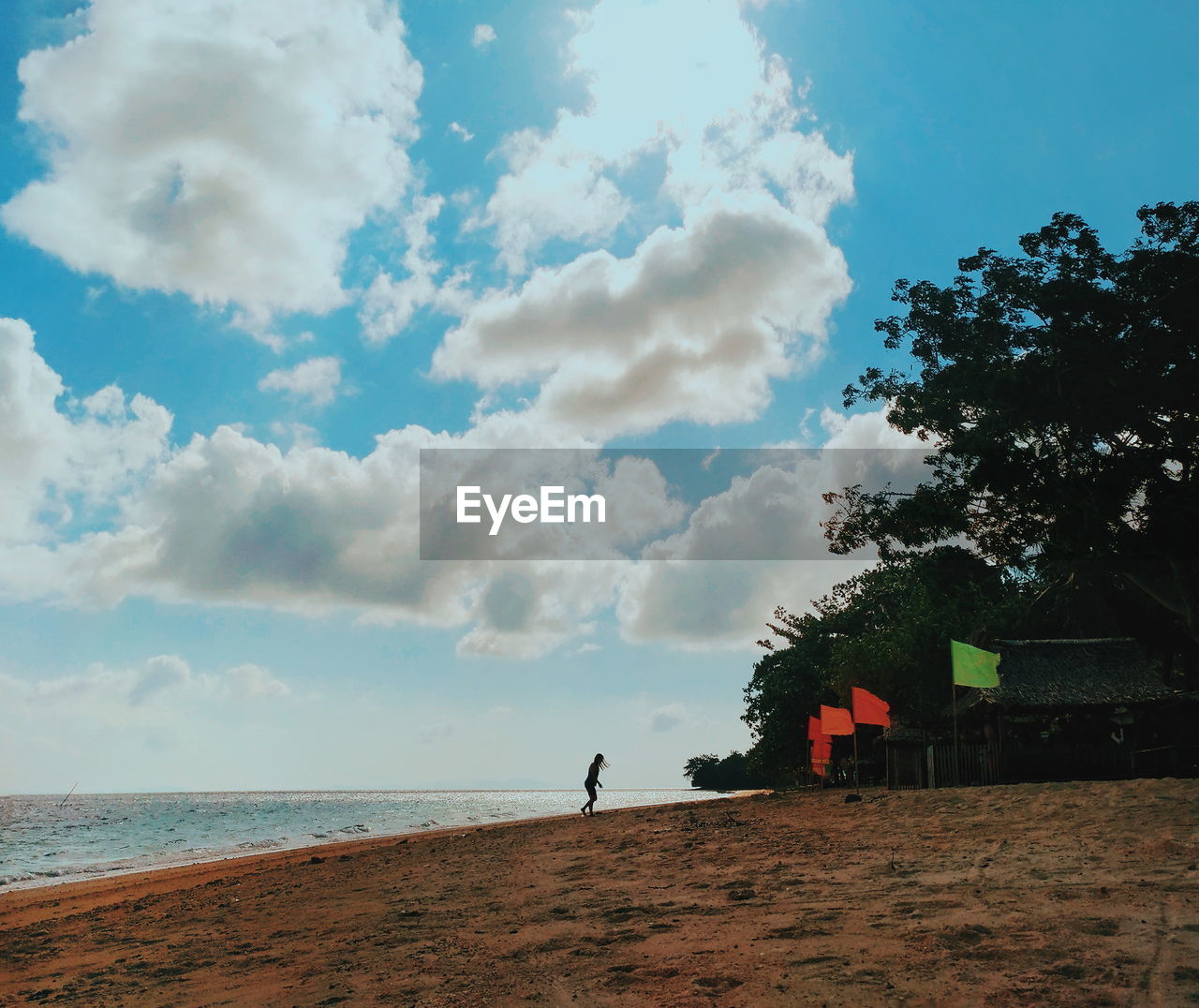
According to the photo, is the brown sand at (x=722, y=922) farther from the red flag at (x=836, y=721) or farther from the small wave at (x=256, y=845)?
the small wave at (x=256, y=845)

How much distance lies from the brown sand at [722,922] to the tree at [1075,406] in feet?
26.1

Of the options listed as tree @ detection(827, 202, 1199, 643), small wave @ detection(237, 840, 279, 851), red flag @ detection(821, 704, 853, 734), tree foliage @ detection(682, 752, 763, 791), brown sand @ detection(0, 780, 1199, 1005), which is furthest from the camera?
tree foliage @ detection(682, 752, 763, 791)

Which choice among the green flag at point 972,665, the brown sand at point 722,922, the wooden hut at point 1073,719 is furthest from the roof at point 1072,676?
the brown sand at point 722,922

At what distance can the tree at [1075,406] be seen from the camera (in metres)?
20.8

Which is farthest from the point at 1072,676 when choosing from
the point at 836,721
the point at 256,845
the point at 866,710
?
the point at 256,845

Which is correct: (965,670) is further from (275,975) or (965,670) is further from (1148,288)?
(275,975)

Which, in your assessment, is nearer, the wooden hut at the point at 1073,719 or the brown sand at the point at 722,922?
the brown sand at the point at 722,922

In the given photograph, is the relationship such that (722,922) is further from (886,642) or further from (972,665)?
(886,642)

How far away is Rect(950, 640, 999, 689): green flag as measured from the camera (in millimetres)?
22328

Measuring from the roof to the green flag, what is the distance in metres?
2.95

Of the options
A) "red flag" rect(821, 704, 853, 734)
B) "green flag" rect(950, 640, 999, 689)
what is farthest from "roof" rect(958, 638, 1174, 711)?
"red flag" rect(821, 704, 853, 734)

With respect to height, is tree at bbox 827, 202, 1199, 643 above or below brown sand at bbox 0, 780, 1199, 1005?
above

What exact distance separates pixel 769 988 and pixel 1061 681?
2297 centimetres

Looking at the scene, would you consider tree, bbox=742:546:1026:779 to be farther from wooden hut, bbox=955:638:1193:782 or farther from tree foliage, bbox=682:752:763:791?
tree foliage, bbox=682:752:763:791
